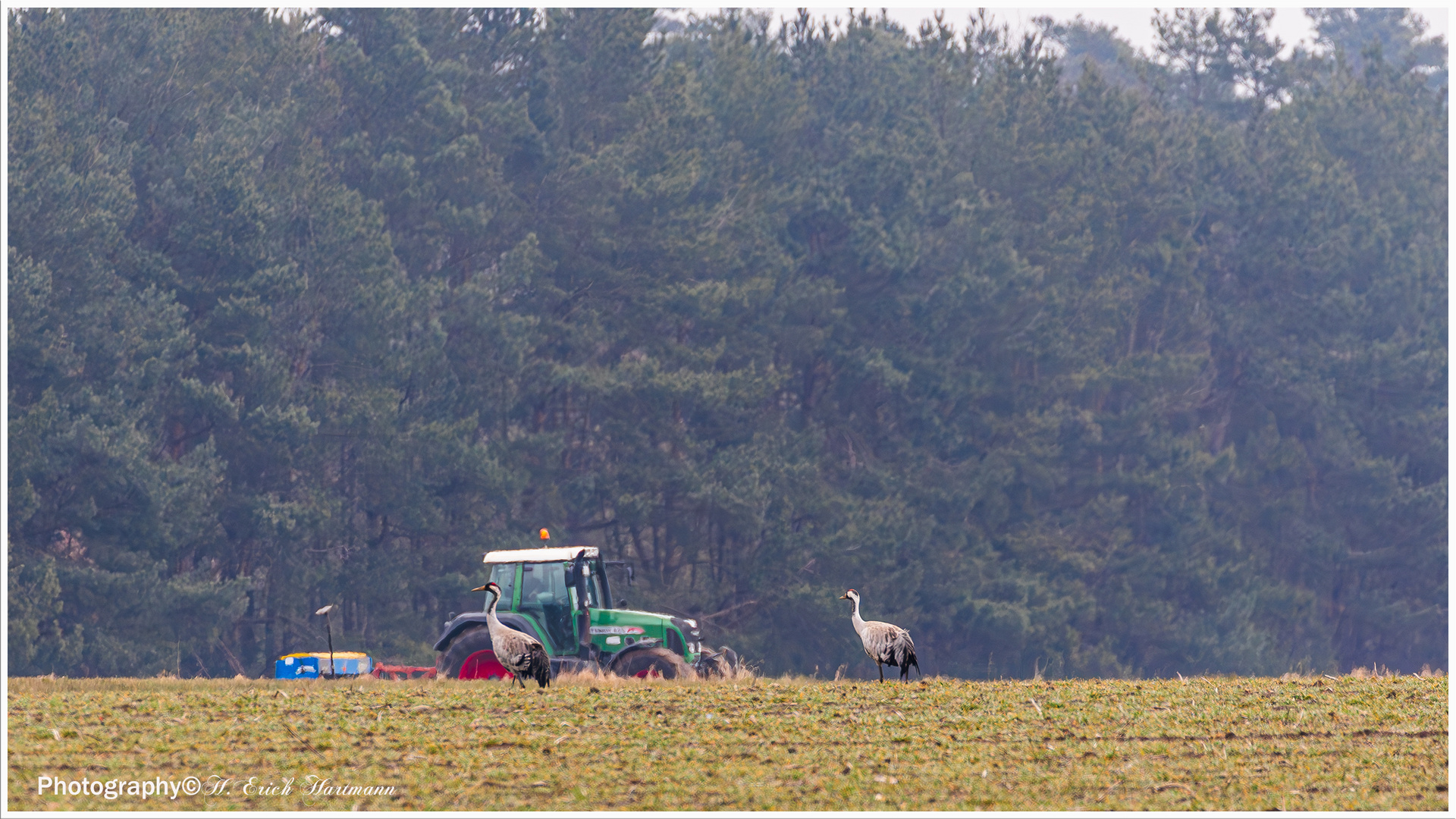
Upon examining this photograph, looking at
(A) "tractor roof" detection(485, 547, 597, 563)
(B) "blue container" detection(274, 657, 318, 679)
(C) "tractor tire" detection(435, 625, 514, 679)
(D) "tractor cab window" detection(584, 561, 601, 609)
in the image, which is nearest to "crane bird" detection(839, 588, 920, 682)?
(C) "tractor tire" detection(435, 625, 514, 679)

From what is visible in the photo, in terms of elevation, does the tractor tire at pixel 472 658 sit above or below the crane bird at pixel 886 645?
below

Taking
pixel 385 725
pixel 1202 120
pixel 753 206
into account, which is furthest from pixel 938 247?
pixel 385 725

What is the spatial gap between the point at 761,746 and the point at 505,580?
10.9 meters

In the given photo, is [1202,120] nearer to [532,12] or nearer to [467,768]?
[532,12]

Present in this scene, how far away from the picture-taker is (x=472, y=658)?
854 inches

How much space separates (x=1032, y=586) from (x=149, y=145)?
943 inches

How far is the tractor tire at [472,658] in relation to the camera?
70.6ft

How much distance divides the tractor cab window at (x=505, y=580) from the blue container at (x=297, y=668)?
2.44 meters

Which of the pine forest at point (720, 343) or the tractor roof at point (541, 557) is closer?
the tractor roof at point (541, 557)

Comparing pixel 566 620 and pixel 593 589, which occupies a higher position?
pixel 593 589

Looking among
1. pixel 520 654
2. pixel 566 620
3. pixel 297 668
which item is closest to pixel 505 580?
pixel 566 620

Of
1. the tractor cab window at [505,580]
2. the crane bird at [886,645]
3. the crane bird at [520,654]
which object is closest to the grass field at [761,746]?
the crane bird at [886,645]

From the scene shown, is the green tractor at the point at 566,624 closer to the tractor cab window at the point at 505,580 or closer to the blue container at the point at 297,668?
the tractor cab window at the point at 505,580

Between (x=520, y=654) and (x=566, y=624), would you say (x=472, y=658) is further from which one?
(x=520, y=654)
